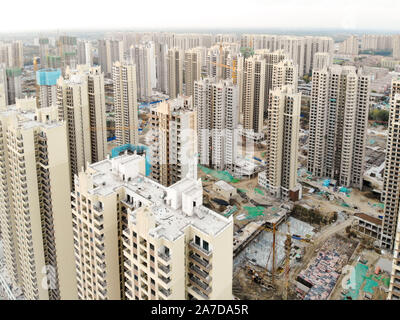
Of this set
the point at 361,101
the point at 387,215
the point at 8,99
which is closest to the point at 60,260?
the point at 387,215

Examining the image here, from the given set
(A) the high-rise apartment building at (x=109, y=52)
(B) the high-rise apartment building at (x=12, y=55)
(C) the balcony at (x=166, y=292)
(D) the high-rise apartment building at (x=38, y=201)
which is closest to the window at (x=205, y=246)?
(C) the balcony at (x=166, y=292)

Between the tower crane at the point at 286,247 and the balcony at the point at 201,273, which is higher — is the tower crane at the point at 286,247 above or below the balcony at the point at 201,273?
below

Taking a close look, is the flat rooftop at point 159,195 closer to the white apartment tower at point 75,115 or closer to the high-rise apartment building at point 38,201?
the high-rise apartment building at point 38,201

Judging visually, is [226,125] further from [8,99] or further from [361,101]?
[8,99]

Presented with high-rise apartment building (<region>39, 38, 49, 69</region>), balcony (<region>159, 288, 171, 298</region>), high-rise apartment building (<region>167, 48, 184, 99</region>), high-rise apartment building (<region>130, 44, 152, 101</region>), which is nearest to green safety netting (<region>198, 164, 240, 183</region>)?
balcony (<region>159, 288, 171, 298</region>)

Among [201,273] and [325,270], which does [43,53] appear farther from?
[201,273]

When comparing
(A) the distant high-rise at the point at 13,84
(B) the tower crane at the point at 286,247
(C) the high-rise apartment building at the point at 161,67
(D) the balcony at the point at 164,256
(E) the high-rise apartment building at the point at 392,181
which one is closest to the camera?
(D) the balcony at the point at 164,256

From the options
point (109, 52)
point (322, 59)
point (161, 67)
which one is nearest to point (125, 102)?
point (161, 67)
